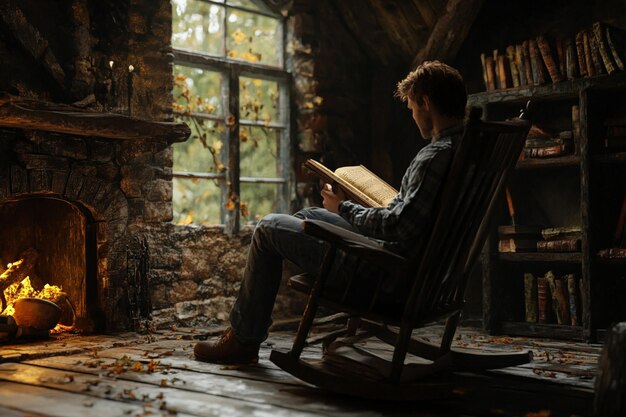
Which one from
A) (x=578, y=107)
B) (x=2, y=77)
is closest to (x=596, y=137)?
(x=578, y=107)

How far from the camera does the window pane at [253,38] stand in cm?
593

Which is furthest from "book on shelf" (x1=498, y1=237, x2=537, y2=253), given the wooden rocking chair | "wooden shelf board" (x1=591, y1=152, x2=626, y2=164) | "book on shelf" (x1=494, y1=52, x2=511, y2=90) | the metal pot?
the metal pot

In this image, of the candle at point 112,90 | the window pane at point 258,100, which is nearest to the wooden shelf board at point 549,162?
the window pane at point 258,100

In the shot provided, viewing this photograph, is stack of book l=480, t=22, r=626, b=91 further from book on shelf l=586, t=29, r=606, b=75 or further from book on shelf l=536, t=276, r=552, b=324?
book on shelf l=536, t=276, r=552, b=324

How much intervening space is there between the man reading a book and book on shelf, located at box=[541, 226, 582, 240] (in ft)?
6.97

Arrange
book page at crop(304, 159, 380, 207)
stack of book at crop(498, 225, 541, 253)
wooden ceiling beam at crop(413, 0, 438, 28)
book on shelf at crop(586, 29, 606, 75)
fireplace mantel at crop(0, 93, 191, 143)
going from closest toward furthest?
book page at crop(304, 159, 380, 207), fireplace mantel at crop(0, 93, 191, 143), book on shelf at crop(586, 29, 606, 75), stack of book at crop(498, 225, 541, 253), wooden ceiling beam at crop(413, 0, 438, 28)

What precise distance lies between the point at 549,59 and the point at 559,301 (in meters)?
1.59

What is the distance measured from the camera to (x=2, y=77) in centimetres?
443

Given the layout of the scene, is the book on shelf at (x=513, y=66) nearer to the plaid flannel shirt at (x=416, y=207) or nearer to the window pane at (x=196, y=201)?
the window pane at (x=196, y=201)

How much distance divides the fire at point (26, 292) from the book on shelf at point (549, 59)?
11.4ft

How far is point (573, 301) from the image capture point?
5.05 m

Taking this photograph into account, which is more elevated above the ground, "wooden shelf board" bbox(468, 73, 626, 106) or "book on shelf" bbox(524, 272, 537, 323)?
"wooden shelf board" bbox(468, 73, 626, 106)

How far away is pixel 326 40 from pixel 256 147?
1092 millimetres

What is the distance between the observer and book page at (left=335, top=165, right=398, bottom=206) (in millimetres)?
3787
